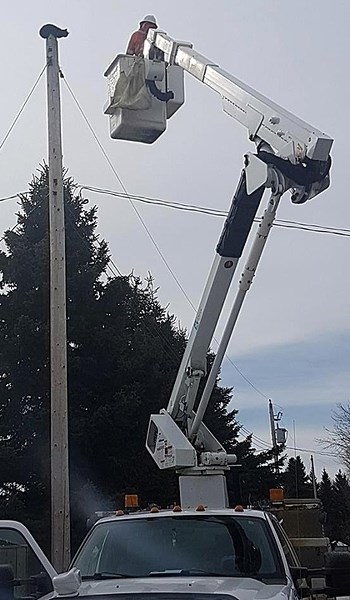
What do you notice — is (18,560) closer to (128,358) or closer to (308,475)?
(128,358)

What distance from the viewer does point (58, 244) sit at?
12.7 meters

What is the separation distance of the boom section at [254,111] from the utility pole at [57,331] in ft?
7.26

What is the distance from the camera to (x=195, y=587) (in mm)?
5039

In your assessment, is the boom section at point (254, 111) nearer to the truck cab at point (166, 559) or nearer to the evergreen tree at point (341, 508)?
the truck cab at point (166, 559)

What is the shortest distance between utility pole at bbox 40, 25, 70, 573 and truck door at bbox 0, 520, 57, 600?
566 cm

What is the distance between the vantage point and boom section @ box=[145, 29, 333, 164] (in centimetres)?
827

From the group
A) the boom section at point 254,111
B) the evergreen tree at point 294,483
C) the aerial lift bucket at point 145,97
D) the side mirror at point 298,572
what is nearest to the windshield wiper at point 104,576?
the side mirror at point 298,572

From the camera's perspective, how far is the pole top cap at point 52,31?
43.7 feet

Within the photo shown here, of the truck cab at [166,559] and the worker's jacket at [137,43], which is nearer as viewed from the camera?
the truck cab at [166,559]

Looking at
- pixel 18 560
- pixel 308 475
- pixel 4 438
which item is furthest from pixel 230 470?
pixel 308 475

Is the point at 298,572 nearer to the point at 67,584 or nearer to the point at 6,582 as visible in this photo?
the point at 67,584

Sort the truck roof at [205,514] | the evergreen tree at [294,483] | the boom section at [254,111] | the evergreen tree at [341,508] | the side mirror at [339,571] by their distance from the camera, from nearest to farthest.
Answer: the side mirror at [339,571] < the truck roof at [205,514] < the boom section at [254,111] < the evergreen tree at [294,483] < the evergreen tree at [341,508]

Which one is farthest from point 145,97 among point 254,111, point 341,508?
point 341,508

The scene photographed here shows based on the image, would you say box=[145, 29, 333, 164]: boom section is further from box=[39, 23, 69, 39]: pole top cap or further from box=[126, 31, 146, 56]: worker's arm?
box=[39, 23, 69, 39]: pole top cap
